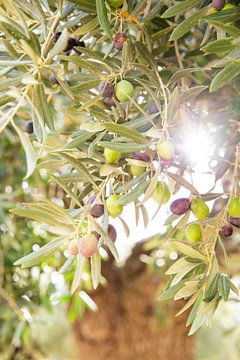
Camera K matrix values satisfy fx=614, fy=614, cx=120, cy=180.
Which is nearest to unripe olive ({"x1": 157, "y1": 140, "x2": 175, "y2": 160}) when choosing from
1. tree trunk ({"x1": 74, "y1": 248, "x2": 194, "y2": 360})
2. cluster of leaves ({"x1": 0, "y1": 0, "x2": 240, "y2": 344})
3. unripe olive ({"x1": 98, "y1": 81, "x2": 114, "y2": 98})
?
cluster of leaves ({"x1": 0, "y1": 0, "x2": 240, "y2": 344})

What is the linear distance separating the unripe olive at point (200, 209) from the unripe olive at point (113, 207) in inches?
4.4

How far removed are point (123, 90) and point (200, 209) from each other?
0.58 feet

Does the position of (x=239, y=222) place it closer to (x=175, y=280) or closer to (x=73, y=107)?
(x=175, y=280)

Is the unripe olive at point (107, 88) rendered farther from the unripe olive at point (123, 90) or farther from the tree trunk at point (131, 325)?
the tree trunk at point (131, 325)

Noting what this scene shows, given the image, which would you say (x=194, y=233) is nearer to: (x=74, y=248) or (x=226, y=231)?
(x=226, y=231)

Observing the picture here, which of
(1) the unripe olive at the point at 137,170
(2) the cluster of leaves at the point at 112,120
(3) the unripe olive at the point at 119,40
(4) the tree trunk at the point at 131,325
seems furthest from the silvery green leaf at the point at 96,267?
(4) the tree trunk at the point at 131,325

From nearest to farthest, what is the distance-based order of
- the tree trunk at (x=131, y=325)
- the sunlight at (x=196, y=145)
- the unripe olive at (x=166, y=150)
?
1. the unripe olive at (x=166, y=150)
2. the sunlight at (x=196, y=145)
3. the tree trunk at (x=131, y=325)

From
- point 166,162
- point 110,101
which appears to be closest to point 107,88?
point 110,101

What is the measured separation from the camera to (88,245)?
0.66m

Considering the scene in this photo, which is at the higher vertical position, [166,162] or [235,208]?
[166,162]

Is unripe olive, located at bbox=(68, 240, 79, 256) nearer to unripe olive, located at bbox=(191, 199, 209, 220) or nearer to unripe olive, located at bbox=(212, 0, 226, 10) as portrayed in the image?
unripe olive, located at bbox=(191, 199, 209, 220)

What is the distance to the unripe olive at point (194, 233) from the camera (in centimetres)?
75

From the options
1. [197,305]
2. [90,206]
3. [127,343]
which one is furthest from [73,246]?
[127,343]

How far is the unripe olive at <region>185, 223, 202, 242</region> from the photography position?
751 millimetres
